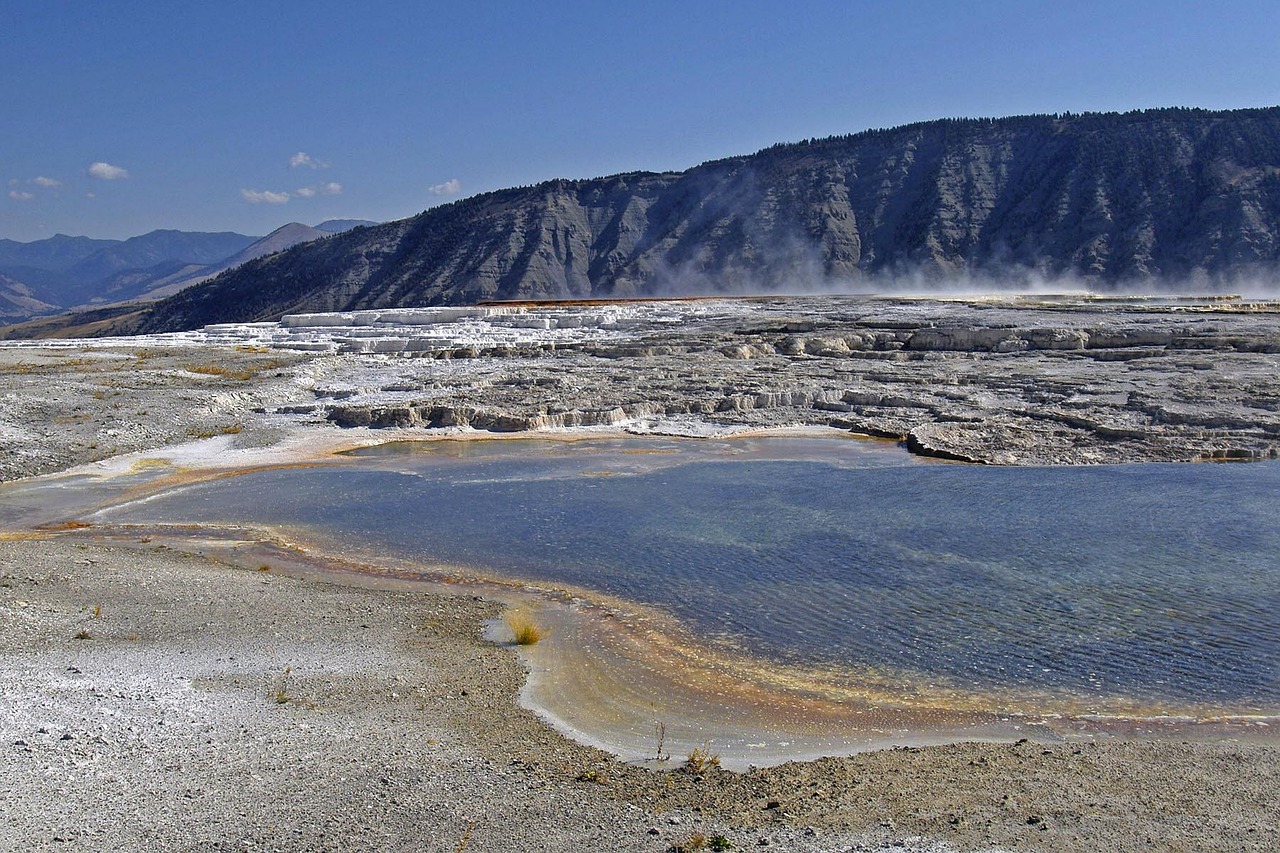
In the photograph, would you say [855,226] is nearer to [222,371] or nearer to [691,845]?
[222,371]

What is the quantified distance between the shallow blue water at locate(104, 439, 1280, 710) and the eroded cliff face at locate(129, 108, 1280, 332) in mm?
63059

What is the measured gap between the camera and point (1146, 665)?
7.68m

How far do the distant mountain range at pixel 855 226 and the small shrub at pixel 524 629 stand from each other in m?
70.2

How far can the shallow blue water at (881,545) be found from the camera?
316 inches

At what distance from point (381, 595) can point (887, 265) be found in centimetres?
7859

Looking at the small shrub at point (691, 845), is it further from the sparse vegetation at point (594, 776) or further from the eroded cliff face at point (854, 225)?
the eroded cliff face at point (854, 225)

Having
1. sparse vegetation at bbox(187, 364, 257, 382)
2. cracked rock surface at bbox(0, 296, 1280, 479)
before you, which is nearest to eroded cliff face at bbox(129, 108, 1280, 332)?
cracked rock surface at bbox(0, 296, 1280, 479)

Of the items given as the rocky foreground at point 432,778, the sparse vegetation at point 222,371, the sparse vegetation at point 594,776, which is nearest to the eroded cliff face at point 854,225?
the sparse vegetation at point 222,371

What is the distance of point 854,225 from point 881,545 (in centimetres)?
8154

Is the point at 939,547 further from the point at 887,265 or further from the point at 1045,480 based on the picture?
the point at 887,265

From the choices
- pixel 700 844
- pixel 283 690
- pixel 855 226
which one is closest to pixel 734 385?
pixel 283 690

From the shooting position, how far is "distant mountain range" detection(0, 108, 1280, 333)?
241 ft

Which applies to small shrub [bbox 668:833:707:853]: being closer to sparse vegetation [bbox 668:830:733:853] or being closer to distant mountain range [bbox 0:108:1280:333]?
sparse vegetation [bbox 668:830:733:853]

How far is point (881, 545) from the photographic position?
11.2 m
